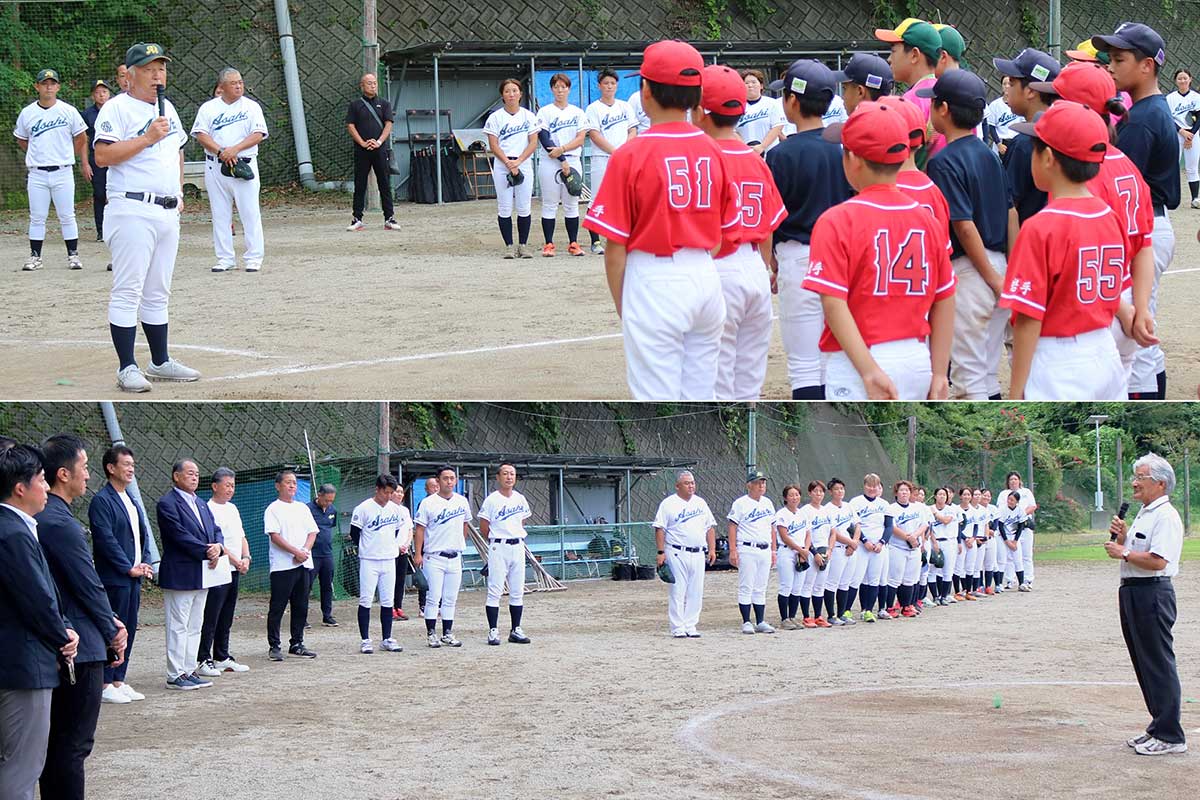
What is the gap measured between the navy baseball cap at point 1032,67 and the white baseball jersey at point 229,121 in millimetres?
8204

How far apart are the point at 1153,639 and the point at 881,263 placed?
2639 millimetres

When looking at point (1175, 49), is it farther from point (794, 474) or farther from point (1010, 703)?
point (1010, 703)

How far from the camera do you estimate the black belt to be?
27.7 feet

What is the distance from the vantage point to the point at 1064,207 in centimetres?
564

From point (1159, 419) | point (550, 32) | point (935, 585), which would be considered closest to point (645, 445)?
point (550, 32)

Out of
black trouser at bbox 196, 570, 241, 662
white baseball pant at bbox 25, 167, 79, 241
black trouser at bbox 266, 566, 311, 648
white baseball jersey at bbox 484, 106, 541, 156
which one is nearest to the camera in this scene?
black trouser at bbox 196, 570, 241, 662

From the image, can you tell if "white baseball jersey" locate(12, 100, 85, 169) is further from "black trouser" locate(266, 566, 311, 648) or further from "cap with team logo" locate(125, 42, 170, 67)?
"cap with team logo" locate(125, 42, 170, 67)

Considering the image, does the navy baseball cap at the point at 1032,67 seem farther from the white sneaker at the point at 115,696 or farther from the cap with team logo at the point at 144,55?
the white sneaker at the point at 115,696

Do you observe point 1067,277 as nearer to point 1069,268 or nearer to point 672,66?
point 1069,268

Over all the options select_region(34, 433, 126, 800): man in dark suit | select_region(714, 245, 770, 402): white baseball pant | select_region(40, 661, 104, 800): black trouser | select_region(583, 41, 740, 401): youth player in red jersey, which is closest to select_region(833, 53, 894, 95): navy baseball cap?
select_region(714, 245, 770, 402): white baseball pant

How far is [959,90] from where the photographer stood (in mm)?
6672

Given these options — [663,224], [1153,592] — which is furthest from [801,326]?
[1153,592]

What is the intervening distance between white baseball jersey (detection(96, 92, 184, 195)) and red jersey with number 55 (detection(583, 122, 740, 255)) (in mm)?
3626

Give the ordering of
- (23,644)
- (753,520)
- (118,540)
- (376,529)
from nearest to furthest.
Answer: (23,644), (118,540), (376,529), (753,520)
